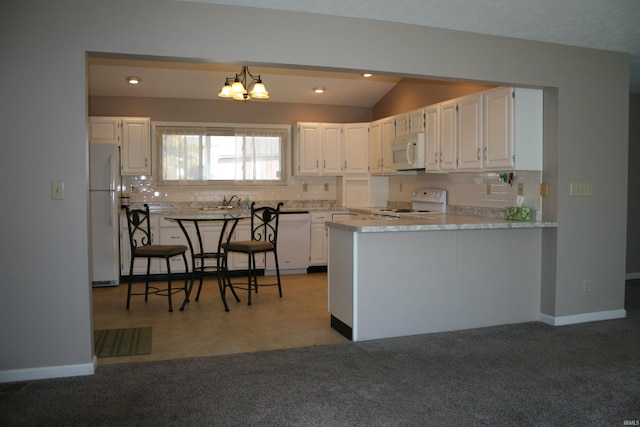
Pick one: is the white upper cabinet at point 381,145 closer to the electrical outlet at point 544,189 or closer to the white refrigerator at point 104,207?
the electrical outlet at point 544,189

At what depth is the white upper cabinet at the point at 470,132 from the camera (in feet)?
15.6

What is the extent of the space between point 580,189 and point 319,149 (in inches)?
146

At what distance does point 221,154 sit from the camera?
23.5 ft

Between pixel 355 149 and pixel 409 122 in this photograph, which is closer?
pixel 409 122

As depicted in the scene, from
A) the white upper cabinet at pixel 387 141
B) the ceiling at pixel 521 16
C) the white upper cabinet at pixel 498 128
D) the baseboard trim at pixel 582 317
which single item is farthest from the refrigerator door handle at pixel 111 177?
the baseboard trim at pixel 582 317

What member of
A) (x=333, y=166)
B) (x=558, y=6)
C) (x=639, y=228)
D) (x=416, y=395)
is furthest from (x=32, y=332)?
(x=639, y=228)

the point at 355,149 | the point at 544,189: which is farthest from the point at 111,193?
the point at 544,189

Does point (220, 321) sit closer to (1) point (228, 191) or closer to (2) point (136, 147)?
(1) point (228, 191)

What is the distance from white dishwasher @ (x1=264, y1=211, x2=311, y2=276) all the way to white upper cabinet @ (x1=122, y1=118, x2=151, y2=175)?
192 cm

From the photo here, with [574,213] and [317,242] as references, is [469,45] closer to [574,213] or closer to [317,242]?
[574,213]

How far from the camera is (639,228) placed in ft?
21.6

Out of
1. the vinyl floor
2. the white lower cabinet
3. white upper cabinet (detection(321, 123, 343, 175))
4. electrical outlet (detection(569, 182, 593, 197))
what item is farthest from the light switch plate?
white upper cabinet (detection(321, 123, 343, 175))

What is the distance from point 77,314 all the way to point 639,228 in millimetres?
6670

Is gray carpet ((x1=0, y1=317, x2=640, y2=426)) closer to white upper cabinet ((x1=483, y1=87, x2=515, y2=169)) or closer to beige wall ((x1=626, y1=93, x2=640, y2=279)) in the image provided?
white upper cabinet ((x1=483, y1=87, x2=515, y2=169))
